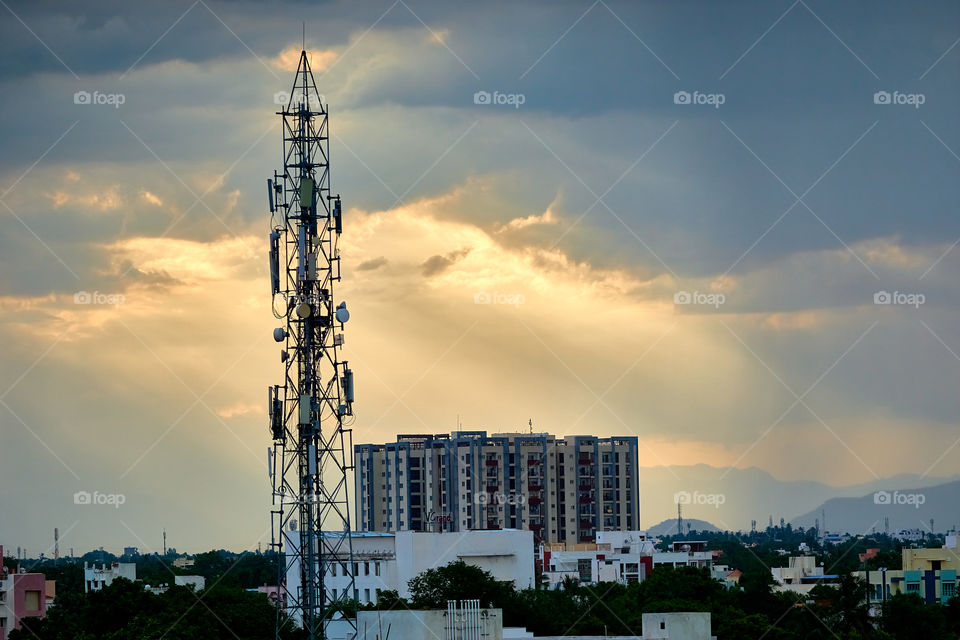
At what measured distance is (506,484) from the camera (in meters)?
122

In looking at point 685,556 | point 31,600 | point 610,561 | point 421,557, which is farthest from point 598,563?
point 31,600

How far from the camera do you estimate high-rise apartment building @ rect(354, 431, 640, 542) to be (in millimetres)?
122000

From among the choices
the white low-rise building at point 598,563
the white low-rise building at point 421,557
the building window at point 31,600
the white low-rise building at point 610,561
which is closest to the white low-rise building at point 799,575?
the white low-rise building at point 610,561

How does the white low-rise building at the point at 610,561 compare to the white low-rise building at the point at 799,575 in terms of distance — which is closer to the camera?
the white low-rise building at the point at 610,561

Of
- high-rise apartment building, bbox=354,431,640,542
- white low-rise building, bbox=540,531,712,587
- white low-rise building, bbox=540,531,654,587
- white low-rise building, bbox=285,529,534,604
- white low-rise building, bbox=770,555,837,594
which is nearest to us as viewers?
white low-rise building, bbox=285,529,534,604

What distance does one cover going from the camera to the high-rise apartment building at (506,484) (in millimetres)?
122000

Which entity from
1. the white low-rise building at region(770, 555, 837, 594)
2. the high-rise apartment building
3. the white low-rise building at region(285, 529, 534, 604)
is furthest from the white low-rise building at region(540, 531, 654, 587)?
the white low-rise building at region(285, 529, 534, 604)

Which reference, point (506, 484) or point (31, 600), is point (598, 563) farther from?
point (31, 600)

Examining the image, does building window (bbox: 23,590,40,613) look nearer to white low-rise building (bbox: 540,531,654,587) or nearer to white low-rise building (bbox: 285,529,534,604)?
white low-rise building (bbox: 285,529,534,604)

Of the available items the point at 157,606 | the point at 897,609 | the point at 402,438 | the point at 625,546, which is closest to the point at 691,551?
the point at 625,546

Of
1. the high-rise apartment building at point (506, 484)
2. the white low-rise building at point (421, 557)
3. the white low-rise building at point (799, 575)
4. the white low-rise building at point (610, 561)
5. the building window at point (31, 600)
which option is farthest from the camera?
the high-rise apartment building at point (506, 484)

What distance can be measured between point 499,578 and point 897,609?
18.3 metres

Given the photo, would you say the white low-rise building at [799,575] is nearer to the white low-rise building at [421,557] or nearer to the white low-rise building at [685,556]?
the white low-rise building at [685,556]

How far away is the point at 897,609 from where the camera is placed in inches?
2552
